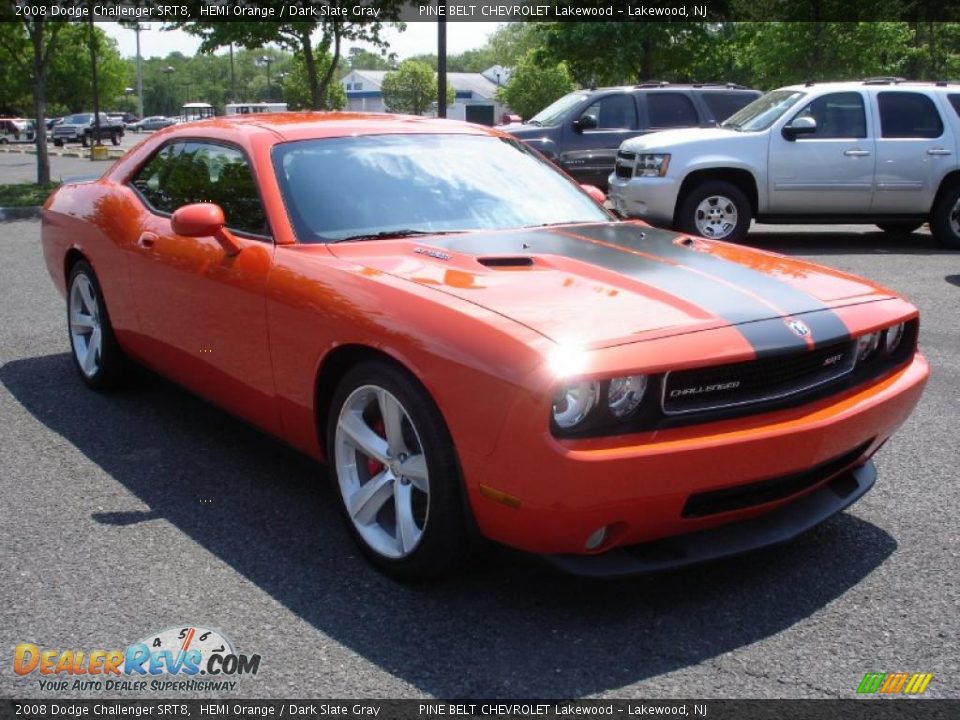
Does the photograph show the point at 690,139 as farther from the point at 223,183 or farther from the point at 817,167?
the point at 223,183

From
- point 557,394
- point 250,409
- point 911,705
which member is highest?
point 557,394

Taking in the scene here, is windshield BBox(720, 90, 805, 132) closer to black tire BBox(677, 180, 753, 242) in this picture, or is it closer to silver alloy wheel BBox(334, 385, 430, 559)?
black tire BBox(677, 180, 753, 242)

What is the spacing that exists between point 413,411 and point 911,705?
1.53 metres

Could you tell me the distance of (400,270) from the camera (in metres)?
3.42

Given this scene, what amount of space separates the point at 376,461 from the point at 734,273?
1.38 metres

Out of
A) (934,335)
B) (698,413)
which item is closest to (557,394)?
(698,413)

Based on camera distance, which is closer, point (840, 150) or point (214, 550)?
point (214, 550)

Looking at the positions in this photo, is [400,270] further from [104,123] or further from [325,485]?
[104,123]

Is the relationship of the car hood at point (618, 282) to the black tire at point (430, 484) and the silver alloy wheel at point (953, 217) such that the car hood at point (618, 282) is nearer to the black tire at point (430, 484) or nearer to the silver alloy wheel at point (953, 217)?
the black tire at point (430, 484)

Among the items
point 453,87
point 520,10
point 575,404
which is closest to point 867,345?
point 575,404

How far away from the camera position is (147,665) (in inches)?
111

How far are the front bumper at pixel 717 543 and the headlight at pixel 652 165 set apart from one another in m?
7.92

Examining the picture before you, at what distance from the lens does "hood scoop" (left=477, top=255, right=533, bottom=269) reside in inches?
138

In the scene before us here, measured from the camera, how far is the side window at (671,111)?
567 inches
